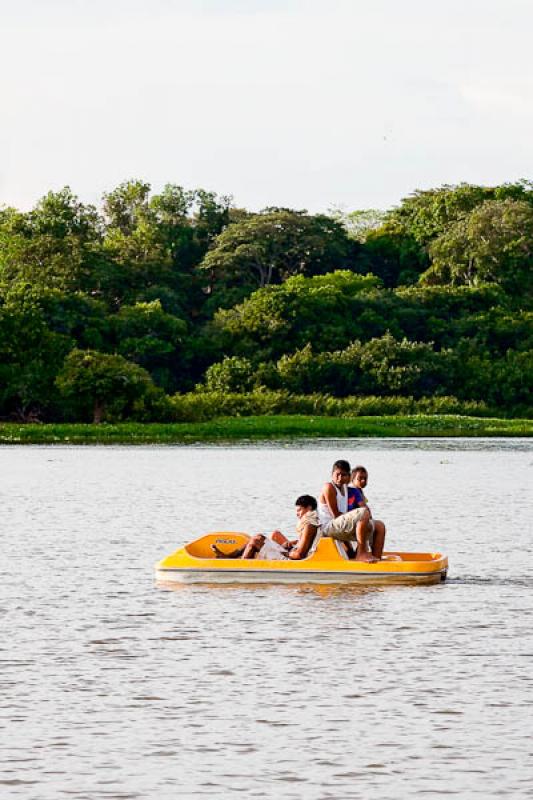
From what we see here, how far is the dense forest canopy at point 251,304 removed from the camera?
88750 millimetres

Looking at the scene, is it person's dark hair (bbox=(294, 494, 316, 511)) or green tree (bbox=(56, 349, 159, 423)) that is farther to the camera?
green tree (bbox=(56, 349, 159, 423))

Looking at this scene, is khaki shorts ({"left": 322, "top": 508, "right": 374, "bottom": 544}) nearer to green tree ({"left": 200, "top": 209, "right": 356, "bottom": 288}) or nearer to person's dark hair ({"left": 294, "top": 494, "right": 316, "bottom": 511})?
person's dark hair ({"left": 294, "top": 494, "right": 316, "bottom": 511})

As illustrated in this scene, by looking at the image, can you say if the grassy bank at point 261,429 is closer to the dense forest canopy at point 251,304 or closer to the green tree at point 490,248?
the dense forest canopy at point 251,304

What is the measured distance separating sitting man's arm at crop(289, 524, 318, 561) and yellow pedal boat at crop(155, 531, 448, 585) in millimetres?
104

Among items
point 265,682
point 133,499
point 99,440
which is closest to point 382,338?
point 99,440

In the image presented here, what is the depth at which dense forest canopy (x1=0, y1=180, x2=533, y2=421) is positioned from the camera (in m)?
88.8

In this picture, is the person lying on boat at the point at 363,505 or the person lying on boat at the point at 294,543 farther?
the person lying on boat at the point at 363,505

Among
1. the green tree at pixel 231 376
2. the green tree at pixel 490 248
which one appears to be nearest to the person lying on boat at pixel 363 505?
the green tree at pixel 231 376

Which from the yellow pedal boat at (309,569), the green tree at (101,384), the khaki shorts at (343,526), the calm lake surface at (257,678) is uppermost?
the green tree at (101,384)

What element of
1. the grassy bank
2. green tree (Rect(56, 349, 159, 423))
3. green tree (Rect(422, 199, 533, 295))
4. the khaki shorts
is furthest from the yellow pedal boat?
green tree (Rect(422, 199, 533, 295))

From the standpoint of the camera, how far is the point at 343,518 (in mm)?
22578

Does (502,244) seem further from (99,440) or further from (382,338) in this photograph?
(99,440)

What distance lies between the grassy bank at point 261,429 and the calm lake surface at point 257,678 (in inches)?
1839

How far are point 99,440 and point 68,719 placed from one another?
6681cm
